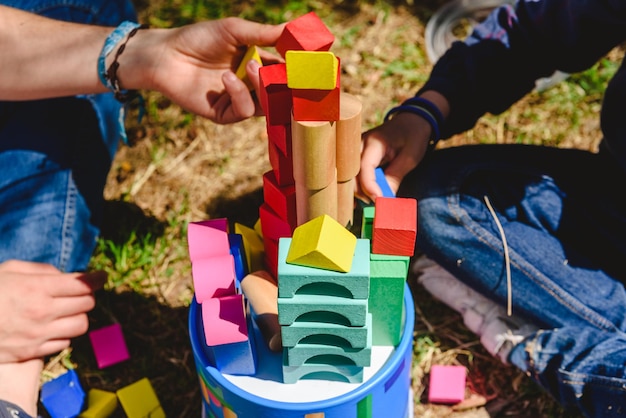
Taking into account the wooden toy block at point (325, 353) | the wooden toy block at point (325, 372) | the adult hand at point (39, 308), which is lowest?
the adult hand at point (39, 308)

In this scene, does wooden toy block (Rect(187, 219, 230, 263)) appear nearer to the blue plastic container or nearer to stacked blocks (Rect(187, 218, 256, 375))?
stacked blocks (Rect(187, 218, 256, 375))

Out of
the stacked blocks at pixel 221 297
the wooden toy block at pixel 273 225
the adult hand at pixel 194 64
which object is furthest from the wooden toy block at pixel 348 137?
the adult hand at pixel 194 64

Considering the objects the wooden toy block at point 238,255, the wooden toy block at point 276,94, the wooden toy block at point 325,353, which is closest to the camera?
the wooden toy block at point 276,94

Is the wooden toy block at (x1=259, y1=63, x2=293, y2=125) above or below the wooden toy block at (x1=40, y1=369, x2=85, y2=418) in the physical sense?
above

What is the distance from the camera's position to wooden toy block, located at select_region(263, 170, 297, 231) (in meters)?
1.04

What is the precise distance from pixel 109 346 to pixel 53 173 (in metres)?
0.42

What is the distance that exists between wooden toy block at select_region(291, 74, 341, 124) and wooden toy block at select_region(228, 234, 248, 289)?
0.36 metres

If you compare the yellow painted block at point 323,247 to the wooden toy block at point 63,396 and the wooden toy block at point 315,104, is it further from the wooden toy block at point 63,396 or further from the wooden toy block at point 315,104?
the wooden toy block at point 63,396

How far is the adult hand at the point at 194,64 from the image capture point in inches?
52.2

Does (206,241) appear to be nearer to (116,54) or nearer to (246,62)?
(246,62)

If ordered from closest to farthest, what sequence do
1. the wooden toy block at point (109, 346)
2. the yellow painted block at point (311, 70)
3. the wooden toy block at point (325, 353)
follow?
the yellow painted block at point (311, 70) < the wooden toy block at point (325, 353) < the wooden toy block at point (109, 346)

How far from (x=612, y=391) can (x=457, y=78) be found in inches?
28.4

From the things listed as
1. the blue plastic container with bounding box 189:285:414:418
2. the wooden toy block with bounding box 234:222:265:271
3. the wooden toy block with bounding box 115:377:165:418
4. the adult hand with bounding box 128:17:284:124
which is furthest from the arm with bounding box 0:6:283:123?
the wooden toy block with bounding box 115:377:165:418

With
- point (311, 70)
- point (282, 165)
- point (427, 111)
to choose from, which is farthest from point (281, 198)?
point (427, 111)
